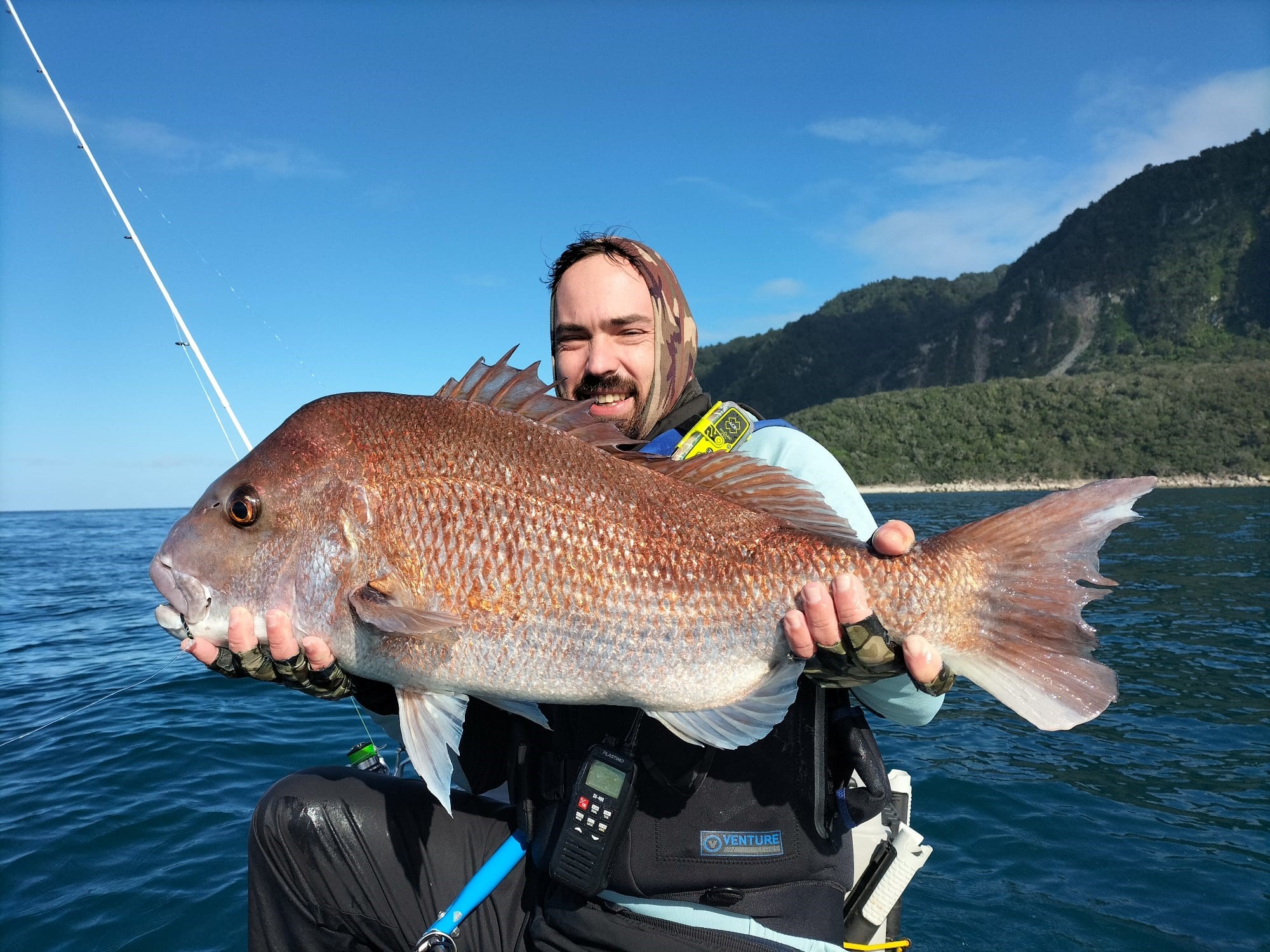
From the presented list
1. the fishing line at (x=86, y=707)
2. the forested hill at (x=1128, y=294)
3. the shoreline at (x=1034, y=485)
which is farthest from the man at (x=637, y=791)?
the forested hill at (x=1128, y=294)

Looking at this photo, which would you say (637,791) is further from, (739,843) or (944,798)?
(944,798)

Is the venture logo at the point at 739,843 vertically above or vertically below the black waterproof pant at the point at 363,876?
above

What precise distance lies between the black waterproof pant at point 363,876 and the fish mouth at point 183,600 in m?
0.86

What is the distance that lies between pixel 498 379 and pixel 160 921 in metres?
4.19

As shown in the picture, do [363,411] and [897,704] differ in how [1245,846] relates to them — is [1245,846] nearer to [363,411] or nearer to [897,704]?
[897,704]

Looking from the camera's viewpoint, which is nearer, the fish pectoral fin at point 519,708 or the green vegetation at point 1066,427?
the fish pectoral fin at point 519,708

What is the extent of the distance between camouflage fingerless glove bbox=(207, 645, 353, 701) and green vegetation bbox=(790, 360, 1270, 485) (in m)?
82.1

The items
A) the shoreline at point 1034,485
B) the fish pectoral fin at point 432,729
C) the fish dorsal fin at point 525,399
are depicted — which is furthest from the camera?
the shoreline at point 1034,485

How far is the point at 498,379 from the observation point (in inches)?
103

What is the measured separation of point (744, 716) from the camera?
2.24 meters

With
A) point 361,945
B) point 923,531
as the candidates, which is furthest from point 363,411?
point 923,531

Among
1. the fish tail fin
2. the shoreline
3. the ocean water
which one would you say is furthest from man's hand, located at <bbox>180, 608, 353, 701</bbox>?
the shoreline

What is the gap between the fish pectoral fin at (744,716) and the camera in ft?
7.23

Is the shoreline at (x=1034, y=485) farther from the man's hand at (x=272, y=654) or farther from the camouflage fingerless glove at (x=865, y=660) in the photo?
the man's hand at (x=272, y=654)
